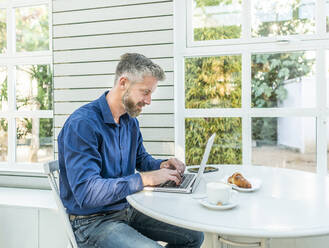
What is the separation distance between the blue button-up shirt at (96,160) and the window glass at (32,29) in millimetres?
1988

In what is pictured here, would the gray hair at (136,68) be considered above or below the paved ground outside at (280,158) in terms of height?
above

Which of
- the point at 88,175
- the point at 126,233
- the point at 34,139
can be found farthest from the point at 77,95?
the point at 126,233

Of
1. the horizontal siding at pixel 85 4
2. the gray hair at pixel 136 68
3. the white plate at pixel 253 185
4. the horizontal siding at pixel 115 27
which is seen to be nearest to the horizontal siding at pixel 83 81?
the horizontal siding at pixel 115 27

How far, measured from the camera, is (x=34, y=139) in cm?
314

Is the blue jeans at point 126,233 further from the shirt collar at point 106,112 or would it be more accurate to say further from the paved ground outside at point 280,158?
the paved ground outside at point 280,158

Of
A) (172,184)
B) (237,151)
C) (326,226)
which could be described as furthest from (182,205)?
(237,151)

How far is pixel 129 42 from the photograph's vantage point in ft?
8.68

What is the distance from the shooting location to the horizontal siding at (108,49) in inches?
101

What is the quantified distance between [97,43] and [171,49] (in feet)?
2.27

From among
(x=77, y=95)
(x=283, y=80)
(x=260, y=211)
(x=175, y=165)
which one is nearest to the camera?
(x=260, y=211)

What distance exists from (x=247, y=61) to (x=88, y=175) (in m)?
1.70

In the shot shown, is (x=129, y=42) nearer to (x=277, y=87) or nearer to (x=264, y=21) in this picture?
(x=264, y=21)

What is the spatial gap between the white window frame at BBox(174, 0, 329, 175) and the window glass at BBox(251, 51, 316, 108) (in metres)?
0.04

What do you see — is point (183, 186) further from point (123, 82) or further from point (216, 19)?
point (216, 19)
